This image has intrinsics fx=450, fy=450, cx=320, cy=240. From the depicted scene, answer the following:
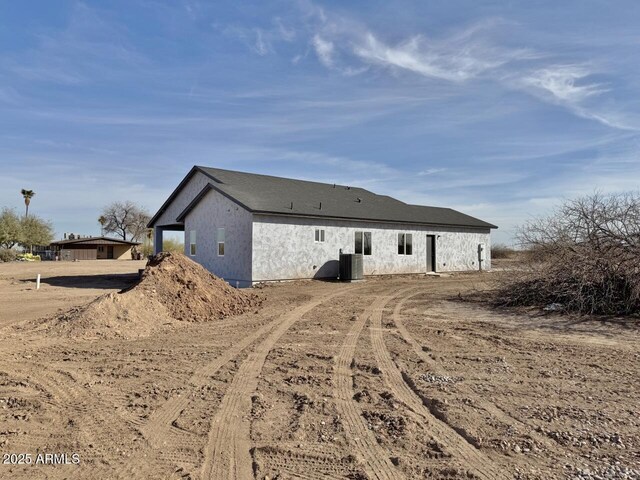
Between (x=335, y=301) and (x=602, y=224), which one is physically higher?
(x=602, y=224)

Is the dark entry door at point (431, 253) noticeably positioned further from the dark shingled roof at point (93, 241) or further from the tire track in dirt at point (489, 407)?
the dark shingled roof at point (93, 241)

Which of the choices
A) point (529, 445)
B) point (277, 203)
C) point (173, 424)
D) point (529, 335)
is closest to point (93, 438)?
point (173, 424)

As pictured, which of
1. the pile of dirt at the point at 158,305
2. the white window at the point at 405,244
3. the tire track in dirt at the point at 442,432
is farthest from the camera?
the white window at the point at 405,244

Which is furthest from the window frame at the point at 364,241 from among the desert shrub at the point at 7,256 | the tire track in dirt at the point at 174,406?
the desert shrub at the point at 7,256

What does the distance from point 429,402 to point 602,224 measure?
9.57m

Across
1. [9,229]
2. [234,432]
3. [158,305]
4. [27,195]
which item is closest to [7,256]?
[9,229]

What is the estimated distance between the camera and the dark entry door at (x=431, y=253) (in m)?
26.7

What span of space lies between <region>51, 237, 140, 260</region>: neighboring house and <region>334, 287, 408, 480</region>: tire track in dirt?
199 feet

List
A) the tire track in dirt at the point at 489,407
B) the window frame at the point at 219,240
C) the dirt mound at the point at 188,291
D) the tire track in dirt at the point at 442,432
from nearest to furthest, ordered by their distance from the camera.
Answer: the tire track in dirt at the point at 442,432, the tire track in dirt at the point at 489,407, the dirt mound at the point at 188,291, the window frame at the point at 219,240

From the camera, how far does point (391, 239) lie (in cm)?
2444

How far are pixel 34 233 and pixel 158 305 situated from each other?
61774 millimetres

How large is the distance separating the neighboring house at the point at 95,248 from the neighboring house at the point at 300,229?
38140mm

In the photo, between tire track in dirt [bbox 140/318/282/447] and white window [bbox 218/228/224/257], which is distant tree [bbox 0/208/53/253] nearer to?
white window [bbox 218/228/224/257]

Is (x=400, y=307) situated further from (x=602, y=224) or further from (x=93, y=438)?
(x=93, y=438)
